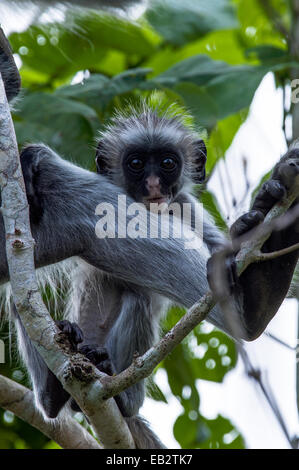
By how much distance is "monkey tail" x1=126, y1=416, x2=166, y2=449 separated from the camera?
15.8 ft

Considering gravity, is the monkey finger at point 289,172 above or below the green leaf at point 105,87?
below

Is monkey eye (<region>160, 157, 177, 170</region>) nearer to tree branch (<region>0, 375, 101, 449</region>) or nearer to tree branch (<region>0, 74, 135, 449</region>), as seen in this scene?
tree branch (<region>0, 74, 135, 449</region>)

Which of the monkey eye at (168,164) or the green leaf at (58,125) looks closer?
the monkey eye at (168,164)

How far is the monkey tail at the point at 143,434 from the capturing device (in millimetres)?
4805

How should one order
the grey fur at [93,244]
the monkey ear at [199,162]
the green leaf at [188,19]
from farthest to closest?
the green leaf at [188,19]
the monkey ear at [199,162]
the grey fur at [93,244]

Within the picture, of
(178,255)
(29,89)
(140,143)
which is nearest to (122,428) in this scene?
(178,255)

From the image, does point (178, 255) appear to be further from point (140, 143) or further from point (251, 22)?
point (251, 22)

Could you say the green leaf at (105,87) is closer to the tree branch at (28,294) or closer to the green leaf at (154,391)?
the tree branch at (28,294)

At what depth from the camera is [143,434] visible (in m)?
4.89

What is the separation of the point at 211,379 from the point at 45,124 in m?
2.19

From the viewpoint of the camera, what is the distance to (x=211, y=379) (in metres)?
5.84

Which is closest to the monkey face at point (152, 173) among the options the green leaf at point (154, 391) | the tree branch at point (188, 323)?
the tree branch at point (188, 323)

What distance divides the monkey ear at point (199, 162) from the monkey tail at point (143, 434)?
1544mm

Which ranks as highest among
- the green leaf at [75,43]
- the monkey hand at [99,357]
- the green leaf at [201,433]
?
the green leaf at [75,43]
